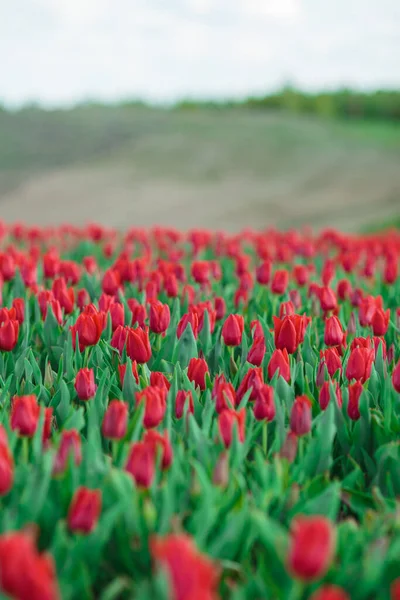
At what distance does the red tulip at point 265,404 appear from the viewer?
1.86 meters

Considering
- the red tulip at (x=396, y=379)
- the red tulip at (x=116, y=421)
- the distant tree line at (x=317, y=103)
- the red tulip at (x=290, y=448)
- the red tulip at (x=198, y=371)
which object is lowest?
the red tulip at (x=290, y=448)

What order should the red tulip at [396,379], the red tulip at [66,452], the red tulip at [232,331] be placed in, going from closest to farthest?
1. the red tulip at [66,452]
2. the red tulip at [396,379]
3. the red tulip at [232,331]

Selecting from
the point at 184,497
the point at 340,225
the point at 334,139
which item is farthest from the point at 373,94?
the point at 184,497

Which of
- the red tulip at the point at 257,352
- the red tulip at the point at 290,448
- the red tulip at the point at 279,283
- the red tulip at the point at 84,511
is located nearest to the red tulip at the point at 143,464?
the red tulip at the point at 84,511

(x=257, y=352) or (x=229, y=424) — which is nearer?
(x=229, y=424)

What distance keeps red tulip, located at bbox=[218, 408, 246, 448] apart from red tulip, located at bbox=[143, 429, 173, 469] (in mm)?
144

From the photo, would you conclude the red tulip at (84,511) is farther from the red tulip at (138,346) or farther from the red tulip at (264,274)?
the red tulip at (264,274)

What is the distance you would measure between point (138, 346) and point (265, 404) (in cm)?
52

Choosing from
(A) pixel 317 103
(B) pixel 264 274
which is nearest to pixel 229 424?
(B) pixel 264 274

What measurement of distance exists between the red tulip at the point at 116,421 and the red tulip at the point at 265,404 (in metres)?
0.37

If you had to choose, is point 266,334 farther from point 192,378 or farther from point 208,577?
point 208,577

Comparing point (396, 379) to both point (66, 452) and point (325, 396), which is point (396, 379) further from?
point (66, 452)

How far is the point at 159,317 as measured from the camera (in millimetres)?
2615

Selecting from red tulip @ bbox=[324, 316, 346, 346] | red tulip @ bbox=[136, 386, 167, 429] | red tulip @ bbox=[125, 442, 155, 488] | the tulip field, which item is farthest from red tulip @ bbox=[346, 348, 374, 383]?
red tulip @ bbox=[125, 442, 155, 488]
